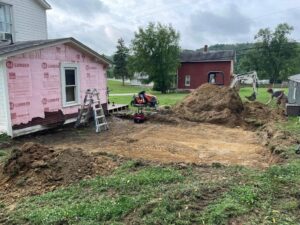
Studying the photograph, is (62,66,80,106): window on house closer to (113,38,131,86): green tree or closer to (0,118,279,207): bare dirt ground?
(0,118,279,207): bare dirt ground

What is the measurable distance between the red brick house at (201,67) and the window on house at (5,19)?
26.3 m

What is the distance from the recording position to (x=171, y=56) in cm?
3584

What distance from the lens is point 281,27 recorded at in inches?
2141

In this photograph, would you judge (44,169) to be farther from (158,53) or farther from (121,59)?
(121,59)

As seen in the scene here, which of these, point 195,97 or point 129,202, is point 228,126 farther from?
point 129,202

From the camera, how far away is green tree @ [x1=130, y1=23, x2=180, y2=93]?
117 ft

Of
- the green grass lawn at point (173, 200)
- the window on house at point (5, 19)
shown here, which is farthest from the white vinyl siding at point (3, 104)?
the window on house at point (5, 19)

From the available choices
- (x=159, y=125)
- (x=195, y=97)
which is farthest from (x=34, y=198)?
(x=195, y=97)

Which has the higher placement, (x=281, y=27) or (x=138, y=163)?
(x=281, y=27)

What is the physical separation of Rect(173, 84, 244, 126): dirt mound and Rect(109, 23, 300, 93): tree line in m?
20.0

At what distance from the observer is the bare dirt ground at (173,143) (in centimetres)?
759

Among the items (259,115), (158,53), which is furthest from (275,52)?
(259,115)

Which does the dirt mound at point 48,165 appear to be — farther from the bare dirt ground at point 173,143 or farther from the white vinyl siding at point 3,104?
the white vinyl siding at point 3,104

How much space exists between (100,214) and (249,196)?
2160 mm
